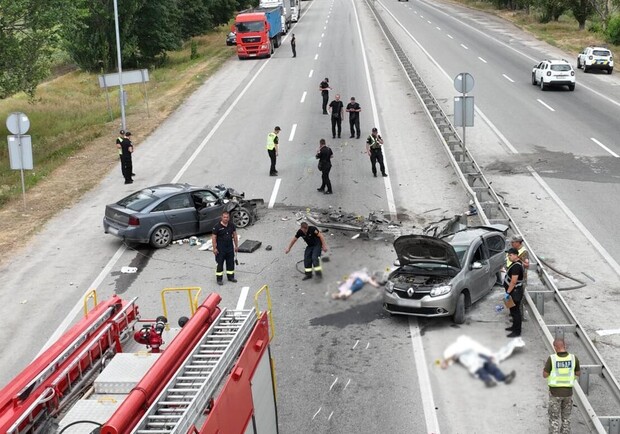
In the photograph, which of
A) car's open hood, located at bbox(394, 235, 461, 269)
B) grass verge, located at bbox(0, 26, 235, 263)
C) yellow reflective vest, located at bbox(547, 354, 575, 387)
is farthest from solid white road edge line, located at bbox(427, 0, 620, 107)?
yellow reflective vest, located at bbox(547, 354, 575, 387)

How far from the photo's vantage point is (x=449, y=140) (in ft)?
89.2

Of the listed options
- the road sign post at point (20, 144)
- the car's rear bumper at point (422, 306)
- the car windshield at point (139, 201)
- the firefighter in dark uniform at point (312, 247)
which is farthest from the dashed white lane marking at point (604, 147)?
the road sign post at point (20, 144)

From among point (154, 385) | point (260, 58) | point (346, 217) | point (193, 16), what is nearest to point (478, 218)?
point (346, 217)

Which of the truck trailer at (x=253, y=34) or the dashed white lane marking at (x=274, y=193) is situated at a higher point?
the truck trailer at (x=253, y=34)

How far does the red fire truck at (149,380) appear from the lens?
6.56 meters

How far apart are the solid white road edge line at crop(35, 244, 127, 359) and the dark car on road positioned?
500 mm

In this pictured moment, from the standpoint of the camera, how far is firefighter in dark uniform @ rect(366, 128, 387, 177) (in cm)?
2328

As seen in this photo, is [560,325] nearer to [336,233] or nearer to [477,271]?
[477,271]

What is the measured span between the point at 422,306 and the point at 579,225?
7.77m

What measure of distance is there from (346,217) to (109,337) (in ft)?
37.7

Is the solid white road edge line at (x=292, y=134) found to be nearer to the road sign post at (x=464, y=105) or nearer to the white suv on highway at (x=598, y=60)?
the road sign post at (x=464, y=105)

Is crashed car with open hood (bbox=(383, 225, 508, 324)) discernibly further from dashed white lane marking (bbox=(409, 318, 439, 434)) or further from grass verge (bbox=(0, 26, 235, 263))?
grass verge (bbox=(0, 26, 235, 263))

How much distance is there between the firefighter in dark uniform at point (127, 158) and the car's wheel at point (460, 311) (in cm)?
1354

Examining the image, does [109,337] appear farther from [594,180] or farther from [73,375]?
[594,180]
